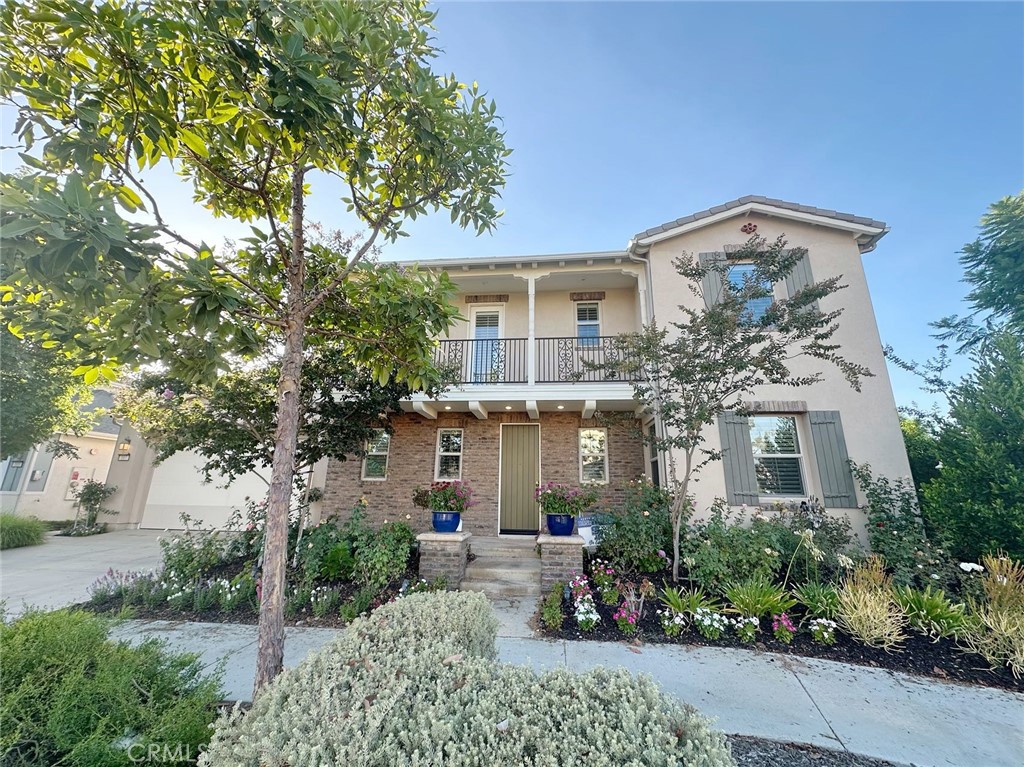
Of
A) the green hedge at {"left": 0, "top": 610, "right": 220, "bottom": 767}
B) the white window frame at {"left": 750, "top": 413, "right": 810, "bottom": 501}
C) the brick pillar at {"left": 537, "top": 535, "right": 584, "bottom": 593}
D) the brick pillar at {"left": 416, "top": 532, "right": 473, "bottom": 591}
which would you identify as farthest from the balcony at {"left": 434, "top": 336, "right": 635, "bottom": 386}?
the green hedge at {"left": 0, "top": 610, "right": 220, "bottom": 767}

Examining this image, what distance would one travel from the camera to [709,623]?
4383mm

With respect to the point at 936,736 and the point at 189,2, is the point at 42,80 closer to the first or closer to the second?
the point at 189,2

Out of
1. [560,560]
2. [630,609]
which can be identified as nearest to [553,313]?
[560,560]

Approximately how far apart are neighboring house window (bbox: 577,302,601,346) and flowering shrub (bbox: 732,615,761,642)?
20.7 ft

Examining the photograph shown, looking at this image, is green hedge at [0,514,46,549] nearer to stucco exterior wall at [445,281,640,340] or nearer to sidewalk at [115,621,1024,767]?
sidewalk at [115,621,1024,767]

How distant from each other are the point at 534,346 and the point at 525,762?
23.6 ft

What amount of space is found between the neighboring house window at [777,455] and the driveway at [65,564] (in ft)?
34.5

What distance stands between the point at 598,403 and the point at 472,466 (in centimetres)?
313

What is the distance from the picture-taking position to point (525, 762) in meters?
1.35

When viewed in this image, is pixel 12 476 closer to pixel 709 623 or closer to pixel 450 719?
pixel 450 719

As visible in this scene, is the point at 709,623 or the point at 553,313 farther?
the point at 553,313

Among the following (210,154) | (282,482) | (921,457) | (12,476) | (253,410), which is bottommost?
(282,482)

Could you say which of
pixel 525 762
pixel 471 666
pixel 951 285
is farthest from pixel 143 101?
pixel 951 285

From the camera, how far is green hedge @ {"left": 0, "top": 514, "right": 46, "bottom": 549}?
966 centimetres
